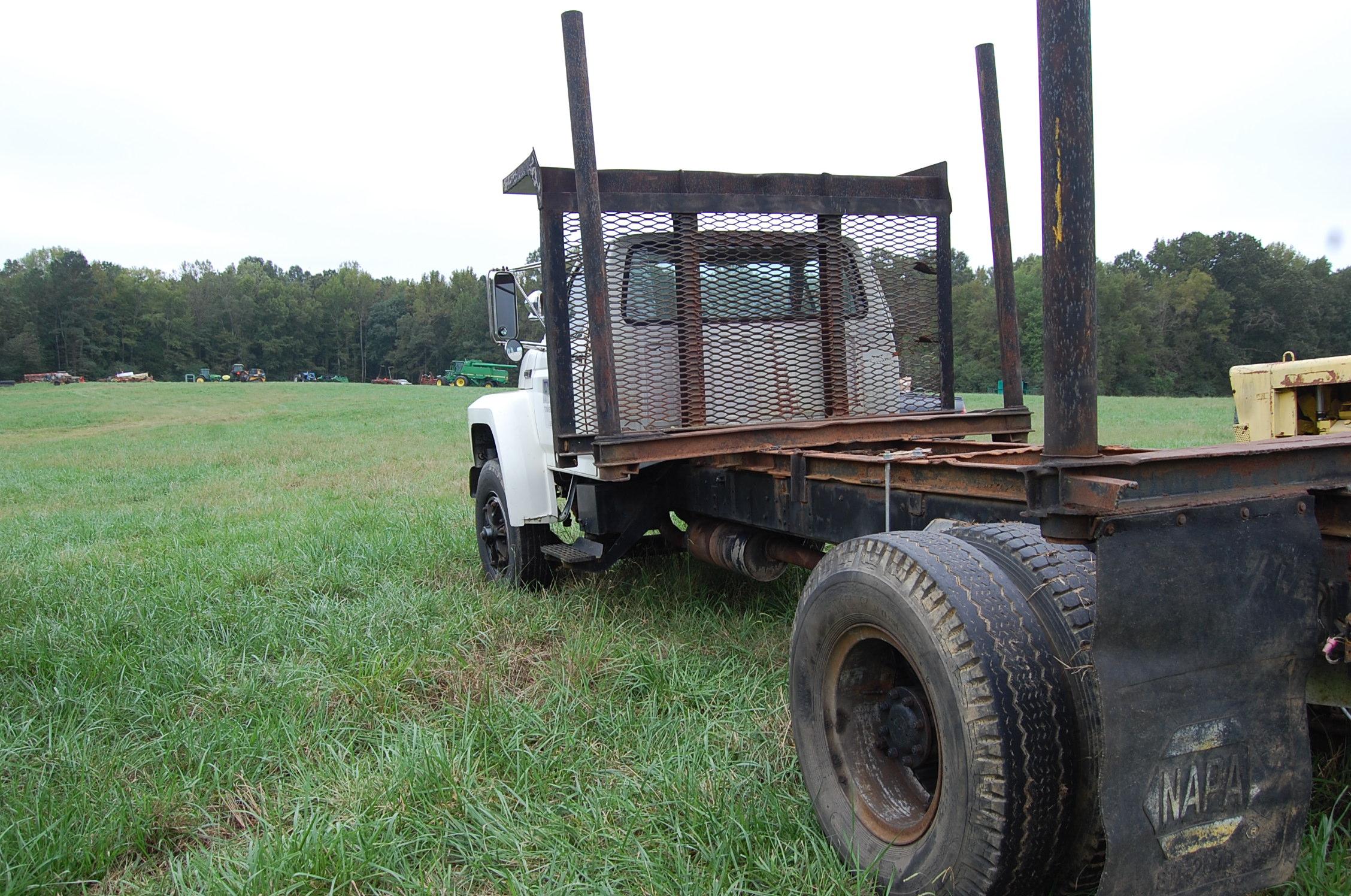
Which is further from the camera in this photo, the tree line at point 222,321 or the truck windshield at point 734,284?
the tree line at point 222,321

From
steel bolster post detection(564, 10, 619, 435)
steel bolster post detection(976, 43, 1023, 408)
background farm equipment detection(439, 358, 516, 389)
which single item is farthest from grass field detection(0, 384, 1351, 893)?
background farm equipment detection(439, 358, 516, 389)

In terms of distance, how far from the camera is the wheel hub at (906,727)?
2.26 metres

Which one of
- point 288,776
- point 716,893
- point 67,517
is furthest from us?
point 67,517

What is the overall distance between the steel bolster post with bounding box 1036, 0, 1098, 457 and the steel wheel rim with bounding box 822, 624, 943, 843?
84 cm

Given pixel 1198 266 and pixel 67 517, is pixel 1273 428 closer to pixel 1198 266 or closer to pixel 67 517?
pixel 67 517

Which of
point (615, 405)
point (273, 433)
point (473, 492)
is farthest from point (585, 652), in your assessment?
point (273, 433)

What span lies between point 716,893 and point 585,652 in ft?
6.18

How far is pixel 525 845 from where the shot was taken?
2.67 m

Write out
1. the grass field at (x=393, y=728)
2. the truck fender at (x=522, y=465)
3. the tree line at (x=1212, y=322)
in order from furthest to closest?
the tree line at (x=1212, y=322) < the truck fender at (x=522, y=465) < the grass field at (x=393, y=728)

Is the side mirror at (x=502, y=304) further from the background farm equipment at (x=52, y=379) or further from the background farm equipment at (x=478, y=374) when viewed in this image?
the background farm equipment at (x=52, y=379)

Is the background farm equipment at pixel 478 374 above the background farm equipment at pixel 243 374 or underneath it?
underneath

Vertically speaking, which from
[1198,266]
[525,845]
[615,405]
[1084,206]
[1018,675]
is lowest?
[525,845]

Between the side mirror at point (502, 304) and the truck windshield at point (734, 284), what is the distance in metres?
1.68

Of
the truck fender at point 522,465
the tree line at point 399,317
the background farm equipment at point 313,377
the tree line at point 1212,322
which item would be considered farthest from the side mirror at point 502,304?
the background farm equipment at point 313,377
